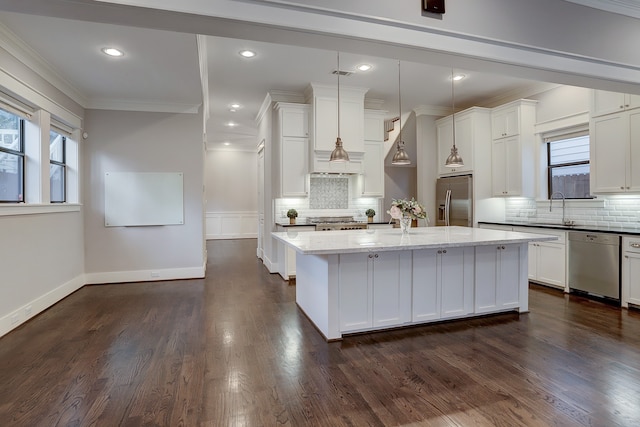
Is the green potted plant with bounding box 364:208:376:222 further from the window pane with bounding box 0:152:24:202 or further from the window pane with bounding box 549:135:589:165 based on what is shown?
the window pane with bounding box 0:152:24:202

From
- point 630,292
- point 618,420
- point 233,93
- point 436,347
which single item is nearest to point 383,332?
point 436,347

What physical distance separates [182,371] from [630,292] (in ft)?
15.3

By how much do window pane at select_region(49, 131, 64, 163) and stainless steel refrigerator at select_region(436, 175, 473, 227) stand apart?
6009 mm

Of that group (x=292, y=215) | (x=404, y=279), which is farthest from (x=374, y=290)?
(x=292, y=215)

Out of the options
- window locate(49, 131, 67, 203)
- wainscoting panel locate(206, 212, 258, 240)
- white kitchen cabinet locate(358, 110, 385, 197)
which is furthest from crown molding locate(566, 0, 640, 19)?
wainscoting panel locate(206, 212, 258, 240)

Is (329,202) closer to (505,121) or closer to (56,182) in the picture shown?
(505,121)

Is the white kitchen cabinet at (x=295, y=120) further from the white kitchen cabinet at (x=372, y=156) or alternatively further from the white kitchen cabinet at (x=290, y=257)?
the white kitchen cabinet at (x=290, y=257)

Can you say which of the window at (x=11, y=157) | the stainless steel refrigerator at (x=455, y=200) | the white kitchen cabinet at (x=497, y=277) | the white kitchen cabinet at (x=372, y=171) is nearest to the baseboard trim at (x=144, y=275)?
the window at (x=11, y=157)

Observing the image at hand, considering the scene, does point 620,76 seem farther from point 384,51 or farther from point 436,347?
point 436,347

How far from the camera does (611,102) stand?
4.19 m

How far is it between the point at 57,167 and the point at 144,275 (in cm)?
189

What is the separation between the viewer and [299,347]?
291 cm

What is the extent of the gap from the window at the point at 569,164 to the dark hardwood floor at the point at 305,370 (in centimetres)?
182

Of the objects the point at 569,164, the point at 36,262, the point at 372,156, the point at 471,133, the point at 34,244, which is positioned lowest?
the point at 36,262
